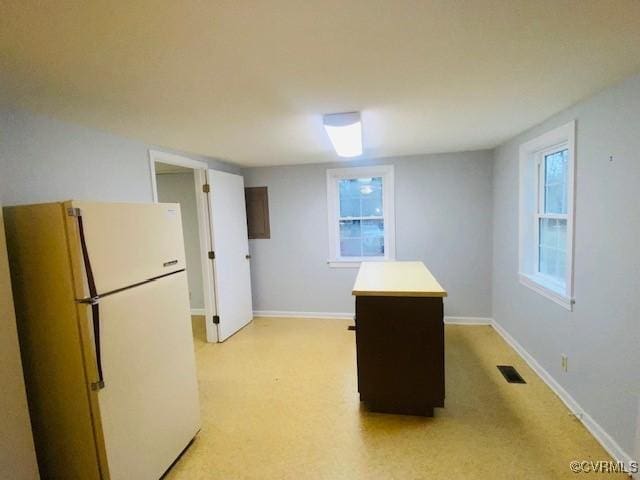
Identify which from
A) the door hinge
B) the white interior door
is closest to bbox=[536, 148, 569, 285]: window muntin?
the door hinge

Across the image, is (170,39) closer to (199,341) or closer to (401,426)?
(401,426)

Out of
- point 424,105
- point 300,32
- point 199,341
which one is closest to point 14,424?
point 300,32

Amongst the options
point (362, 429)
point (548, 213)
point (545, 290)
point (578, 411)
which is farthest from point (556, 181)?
point (362, 429)

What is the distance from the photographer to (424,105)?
2059mm

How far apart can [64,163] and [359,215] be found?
321 centimetres

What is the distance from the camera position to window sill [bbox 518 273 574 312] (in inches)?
90.3

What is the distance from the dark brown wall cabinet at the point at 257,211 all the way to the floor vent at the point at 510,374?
3254 mm

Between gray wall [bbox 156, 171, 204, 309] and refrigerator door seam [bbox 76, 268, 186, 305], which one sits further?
gray wall [bbox 156, 171, 204, 309]

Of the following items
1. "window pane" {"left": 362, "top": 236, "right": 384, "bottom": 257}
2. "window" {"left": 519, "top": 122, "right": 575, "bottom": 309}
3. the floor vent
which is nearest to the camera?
"window" {"left": 519, "top": 122, "right": 575, "bottom": 309}

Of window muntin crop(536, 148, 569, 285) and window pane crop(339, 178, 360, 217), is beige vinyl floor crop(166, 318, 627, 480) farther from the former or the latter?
window pane crop(339, 178, 360, 217)

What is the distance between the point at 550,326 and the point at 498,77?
6.81 feet

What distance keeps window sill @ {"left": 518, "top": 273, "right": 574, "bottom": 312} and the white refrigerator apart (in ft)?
9.39

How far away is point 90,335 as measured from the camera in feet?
4.72

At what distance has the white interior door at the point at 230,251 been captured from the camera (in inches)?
146
